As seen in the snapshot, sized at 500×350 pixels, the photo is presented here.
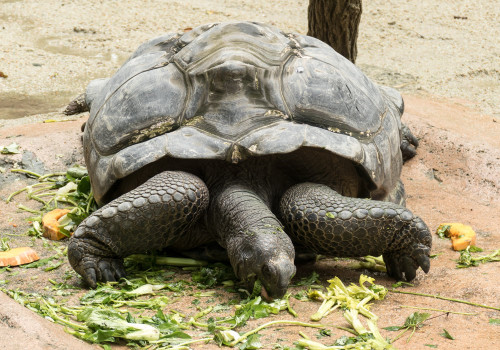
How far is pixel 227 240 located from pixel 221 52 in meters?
1.21

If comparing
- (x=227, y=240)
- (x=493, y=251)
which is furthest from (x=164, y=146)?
(x=493, y=251)

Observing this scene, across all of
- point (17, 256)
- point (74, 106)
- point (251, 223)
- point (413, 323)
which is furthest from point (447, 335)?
point (74, 106)

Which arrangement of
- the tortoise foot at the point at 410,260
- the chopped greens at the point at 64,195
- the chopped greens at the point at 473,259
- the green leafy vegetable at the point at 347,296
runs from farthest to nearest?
the chopped greens at the point at 64,195, the chopped greens at the point at 473,259, the tortoise foot at the point at 410,260, the green leafy vegetable at the point at 347,296

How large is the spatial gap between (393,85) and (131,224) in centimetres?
566

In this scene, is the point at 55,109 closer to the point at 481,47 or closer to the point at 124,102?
the point at 124,102

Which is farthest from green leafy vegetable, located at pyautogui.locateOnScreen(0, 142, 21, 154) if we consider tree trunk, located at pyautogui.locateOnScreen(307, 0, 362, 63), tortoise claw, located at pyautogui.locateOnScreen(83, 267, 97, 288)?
tree trunk, located at pyautogui.locateOnScreen(307, 0, 362, 63)

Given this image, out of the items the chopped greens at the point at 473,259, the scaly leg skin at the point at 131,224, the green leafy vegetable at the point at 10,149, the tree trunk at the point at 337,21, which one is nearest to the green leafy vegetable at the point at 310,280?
the scaly leg skin at the point at 131,224

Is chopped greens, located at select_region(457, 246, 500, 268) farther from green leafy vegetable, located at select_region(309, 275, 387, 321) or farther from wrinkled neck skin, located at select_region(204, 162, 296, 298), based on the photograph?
wrinkled neck skin, located at select_region(204, 162, 296, 298)

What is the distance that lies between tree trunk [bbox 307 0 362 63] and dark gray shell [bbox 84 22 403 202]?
2289 mm

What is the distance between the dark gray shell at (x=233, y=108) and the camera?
13.2 ft

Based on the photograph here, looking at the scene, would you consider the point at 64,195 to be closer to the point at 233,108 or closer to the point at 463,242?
the point at 233,108

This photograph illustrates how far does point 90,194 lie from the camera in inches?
200

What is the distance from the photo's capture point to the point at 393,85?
8.70 m

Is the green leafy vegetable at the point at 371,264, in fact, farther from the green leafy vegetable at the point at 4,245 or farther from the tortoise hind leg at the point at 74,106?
the tortoise hind leg at the point at 74,106
